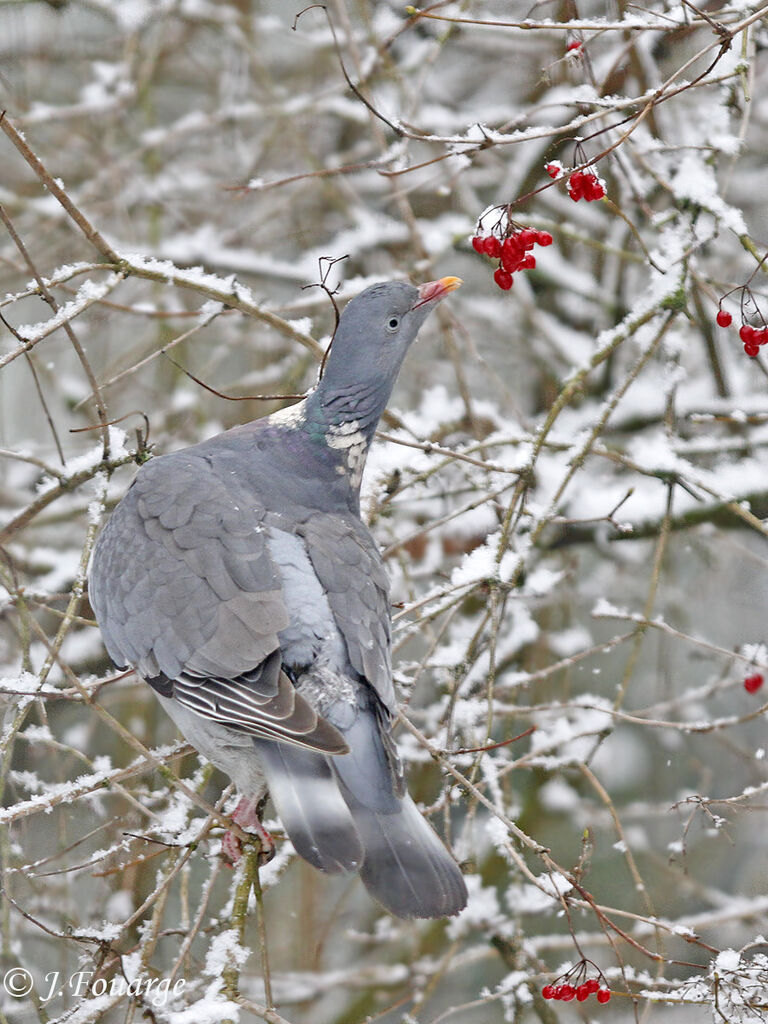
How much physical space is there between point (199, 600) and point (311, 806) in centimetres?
64

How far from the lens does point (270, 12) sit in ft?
19.6

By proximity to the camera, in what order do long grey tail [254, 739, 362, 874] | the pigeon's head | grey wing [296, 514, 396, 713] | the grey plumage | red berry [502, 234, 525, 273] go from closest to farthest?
1. long grey tail [254, 739, 362, 874]
2. the grey plumage
3. grey wing [296, 514, 396, 713]
4. red berry [502, 234, 525, 273]
5. the pigeon's head

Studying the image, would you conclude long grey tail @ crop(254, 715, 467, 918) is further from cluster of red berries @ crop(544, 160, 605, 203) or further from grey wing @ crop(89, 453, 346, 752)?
cluster of red berries @ crop(544, 160, 605, 203)

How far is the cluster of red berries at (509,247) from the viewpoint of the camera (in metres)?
2.85

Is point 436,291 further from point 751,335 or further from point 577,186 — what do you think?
point 751,335

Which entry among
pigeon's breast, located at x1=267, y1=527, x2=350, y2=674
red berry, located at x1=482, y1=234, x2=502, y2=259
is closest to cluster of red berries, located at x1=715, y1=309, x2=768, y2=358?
red berry, located at x1=482, y1=234, x2=502, y2=259

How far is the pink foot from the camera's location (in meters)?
2.82

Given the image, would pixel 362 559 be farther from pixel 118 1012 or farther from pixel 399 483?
pixel 118 1012

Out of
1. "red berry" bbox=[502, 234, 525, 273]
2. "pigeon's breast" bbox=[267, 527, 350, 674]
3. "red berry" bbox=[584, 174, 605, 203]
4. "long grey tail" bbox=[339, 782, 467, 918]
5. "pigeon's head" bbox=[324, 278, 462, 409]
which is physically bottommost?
"long grey tail" bbox=[339, 782, 467, 918]

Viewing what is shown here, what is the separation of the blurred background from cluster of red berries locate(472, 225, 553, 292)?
0.27 feet

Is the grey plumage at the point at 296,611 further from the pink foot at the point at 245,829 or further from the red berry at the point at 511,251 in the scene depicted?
the red berry at the point at 511,251

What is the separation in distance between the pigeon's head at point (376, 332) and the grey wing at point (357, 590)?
0.43 metres

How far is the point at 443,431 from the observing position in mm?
4062

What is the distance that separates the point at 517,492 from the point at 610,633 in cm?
349
